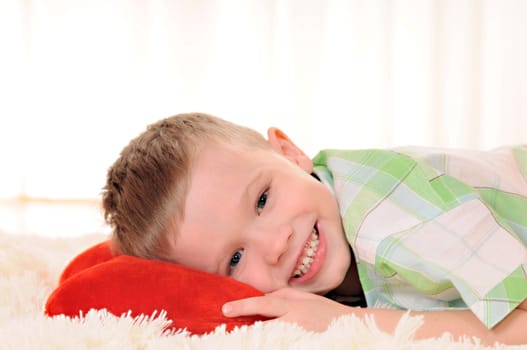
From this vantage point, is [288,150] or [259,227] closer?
[259,227]

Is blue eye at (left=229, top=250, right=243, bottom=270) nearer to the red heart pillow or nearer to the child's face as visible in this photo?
the child's face

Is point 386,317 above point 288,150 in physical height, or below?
below

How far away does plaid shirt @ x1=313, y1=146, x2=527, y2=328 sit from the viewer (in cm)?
95

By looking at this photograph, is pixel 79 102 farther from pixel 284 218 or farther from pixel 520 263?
pixel 520 263

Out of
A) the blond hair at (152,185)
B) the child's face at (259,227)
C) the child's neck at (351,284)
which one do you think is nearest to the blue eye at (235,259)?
the child's face at (259,227)

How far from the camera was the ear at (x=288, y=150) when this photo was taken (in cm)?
128

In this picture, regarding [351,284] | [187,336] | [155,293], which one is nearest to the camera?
[187,336]

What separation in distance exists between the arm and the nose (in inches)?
3.1

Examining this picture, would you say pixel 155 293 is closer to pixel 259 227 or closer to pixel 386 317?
pixel 259 227

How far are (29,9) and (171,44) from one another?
76cm

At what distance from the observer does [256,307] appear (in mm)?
957

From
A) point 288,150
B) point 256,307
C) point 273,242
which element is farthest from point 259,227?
point 288,150

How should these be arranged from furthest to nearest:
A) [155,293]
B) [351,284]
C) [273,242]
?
1. [351,284]
2. [273,242]
3. [155,293]

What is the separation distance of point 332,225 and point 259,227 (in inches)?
5.0
